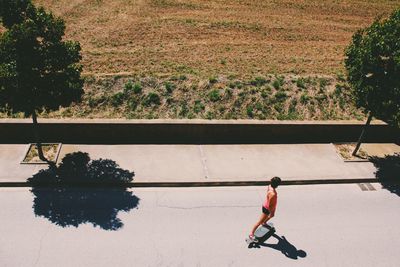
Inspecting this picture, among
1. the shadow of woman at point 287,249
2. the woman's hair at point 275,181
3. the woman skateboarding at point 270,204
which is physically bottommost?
the shadow of woman at point 287,249

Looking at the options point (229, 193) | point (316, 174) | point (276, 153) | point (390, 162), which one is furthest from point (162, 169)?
point (390, 162)

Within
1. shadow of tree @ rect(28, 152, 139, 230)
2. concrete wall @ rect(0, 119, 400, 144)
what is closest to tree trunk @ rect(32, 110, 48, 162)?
shadow of tree @ rect(28, 152, 139, 230)

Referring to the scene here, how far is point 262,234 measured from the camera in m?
9.53

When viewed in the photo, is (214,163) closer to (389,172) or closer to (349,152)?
(349,152)

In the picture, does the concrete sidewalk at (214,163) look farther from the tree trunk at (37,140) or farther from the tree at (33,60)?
the tree at (33,60)

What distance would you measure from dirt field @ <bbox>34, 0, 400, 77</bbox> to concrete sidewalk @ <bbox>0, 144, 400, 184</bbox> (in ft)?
13.4

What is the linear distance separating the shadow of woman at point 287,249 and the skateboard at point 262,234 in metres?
0.16

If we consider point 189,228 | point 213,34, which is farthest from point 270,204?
point 213,34

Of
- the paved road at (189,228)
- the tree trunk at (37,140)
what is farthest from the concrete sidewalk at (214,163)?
the paved road at (189,228)

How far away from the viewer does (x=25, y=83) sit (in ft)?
32.2

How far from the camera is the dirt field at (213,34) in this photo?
16500 millimetres

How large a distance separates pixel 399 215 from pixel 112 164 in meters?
8.15

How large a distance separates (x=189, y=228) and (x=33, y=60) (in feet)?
18.4

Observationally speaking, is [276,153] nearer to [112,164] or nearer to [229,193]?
[229,193]
